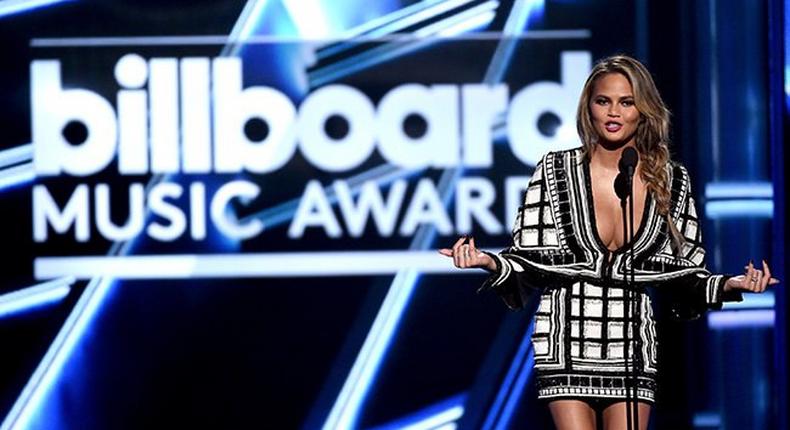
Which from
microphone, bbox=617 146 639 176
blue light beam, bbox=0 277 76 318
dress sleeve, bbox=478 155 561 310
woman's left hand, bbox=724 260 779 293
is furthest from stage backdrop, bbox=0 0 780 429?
microphone, bbox=617 146 639 176

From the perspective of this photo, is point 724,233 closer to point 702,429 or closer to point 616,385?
point 702,429

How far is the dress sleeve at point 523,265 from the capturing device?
365cm

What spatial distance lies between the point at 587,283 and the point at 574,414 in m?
0.32

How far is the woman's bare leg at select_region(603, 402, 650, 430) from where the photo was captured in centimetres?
364

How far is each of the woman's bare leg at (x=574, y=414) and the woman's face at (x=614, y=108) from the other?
0.65m

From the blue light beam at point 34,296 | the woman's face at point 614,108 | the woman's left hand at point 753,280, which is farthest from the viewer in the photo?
the blue light beam at point 34,296

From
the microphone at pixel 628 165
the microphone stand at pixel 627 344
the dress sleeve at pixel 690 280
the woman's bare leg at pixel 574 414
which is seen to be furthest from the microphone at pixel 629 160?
the woman's bare leg at pixel 574 414

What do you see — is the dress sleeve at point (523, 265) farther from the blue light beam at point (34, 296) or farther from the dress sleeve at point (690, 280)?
the blue light beam at point (34, 296)

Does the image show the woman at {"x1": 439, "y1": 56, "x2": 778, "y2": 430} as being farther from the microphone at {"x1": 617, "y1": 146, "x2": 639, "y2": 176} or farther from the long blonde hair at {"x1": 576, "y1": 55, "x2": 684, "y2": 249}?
the microphone at {"x1": 617, "y1": 146, "x2": 639, "y2": 176}

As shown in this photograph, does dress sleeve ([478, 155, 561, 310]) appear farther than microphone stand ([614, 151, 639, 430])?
Yes

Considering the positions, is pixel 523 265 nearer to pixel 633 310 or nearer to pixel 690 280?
pixel 633 310

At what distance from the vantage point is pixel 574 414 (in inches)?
143

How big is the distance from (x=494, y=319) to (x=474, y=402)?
32cm

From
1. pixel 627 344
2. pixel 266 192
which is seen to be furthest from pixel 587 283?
pixel 266 192
